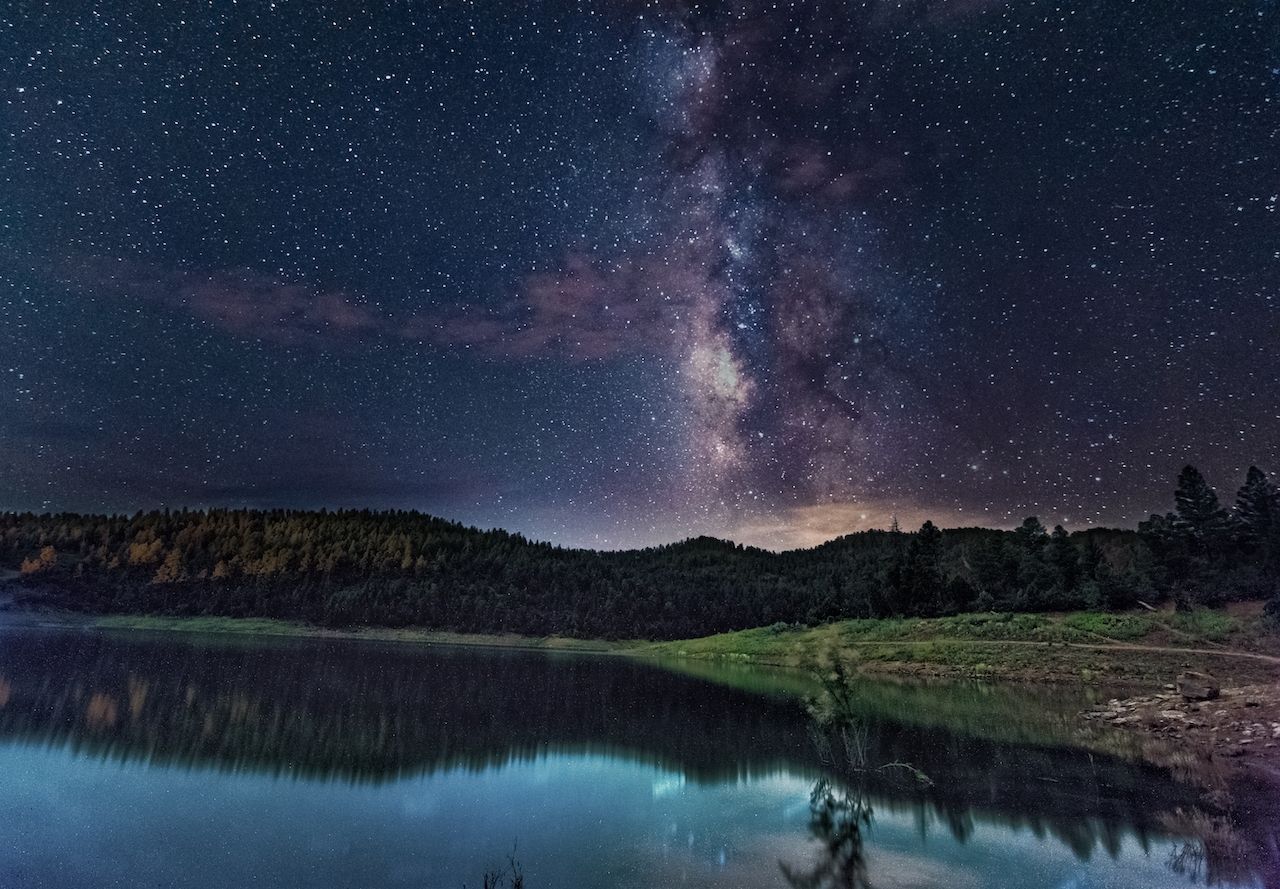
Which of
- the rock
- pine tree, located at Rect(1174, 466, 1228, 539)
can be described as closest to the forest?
pine tree, located at Rect(1174, 466, 1228, 539)

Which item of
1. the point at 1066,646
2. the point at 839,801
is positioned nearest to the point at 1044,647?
the point at 1066,646

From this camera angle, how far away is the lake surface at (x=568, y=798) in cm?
1452

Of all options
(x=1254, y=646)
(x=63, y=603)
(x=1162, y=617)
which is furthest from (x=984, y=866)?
(x=63, y=603)

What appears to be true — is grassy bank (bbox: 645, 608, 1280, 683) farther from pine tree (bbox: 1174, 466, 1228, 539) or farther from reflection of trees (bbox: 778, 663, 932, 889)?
pine tree (bbox: 1174, 466, 1228, 539)

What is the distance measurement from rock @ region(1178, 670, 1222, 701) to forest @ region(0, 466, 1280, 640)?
78.9 feet

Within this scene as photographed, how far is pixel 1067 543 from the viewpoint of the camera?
266ft

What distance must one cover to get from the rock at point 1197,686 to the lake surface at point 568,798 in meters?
6.27

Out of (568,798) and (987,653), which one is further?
(987,653)

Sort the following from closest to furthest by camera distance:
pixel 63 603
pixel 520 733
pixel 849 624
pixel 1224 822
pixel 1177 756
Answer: pixel 1224 822, pixel 1177 756, pixel 520 733, pixel 849 624, pixel 63 603

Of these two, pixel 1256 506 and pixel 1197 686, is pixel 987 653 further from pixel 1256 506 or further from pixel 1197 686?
pixel 1256 506

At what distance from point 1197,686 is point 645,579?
158572 millimetres

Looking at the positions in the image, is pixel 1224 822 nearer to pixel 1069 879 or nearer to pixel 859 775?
pixel 1069 879

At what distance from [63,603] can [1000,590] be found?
182556 millimetres

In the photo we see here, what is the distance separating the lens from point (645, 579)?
192 metres
